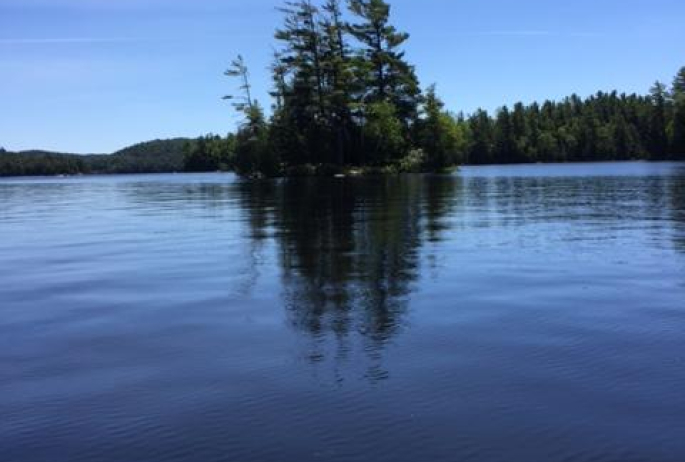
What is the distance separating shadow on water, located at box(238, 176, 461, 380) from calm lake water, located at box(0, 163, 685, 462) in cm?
7

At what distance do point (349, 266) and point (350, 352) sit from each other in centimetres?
700

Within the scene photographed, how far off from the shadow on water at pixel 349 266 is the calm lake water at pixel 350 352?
0.07 m

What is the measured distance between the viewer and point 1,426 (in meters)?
6.95

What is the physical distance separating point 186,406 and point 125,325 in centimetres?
419

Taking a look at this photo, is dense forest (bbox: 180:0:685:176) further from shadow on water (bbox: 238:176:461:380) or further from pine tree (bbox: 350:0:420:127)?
shadow on water (bbox: 238:176:461:380)

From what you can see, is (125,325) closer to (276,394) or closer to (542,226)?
(276,394)

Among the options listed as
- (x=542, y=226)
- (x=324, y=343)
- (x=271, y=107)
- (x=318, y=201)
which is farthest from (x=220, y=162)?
(x=324, y=343)

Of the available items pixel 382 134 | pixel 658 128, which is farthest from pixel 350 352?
pixel 658 128

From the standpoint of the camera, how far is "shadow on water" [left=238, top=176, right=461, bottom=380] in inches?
401

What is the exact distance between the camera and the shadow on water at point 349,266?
10.2 m

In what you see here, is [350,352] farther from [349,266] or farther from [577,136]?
[577,136]

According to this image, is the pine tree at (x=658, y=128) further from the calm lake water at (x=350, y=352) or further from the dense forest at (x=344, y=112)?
the calm lake water at (x=350, y=352)

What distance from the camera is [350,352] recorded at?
358 inches

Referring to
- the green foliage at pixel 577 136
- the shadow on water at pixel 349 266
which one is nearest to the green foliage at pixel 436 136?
Result: the shadow on water at pixel 349 266
